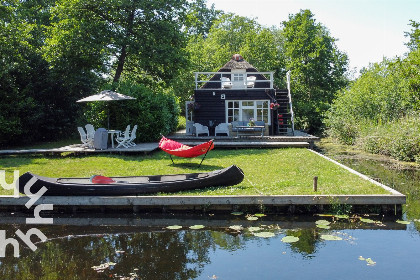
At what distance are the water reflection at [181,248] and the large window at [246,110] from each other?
1423 cm

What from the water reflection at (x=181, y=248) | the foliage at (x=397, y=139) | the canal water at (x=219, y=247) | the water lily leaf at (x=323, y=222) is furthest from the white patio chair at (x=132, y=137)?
the foliage at (x=397, y=139)

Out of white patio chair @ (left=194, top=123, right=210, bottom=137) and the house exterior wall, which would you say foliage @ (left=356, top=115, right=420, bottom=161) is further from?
white patio chair @ (left=194, top=123, right=210, bottom=137)

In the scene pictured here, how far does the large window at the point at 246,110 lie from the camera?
896 inches

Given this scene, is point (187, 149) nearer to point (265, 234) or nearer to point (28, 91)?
point (265, 234)

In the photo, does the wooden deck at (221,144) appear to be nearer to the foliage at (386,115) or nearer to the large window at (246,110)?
the large window at (246,110)

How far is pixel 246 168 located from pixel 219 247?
5.50 metres

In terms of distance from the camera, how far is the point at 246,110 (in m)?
23.0

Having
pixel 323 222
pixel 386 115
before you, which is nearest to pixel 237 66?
pixel 386 115

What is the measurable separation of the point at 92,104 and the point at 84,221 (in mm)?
10719

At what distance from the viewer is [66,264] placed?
679 centimetres

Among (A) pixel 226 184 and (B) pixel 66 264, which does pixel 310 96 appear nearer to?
(A) pixel 226 184

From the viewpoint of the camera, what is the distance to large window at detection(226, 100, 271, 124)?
22.8m

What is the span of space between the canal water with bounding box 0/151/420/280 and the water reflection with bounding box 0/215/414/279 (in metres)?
0.02

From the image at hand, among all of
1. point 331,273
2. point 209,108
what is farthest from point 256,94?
point 331,273
